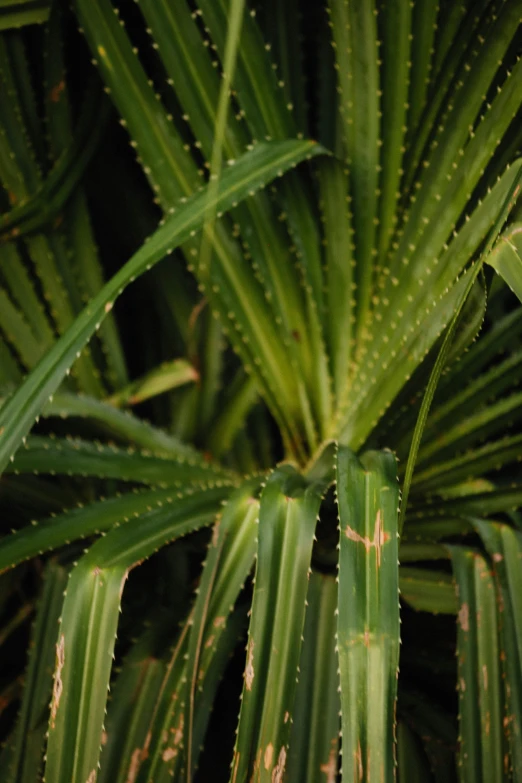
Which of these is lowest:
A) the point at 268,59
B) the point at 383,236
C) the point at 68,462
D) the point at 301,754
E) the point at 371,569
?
the point at 301,754

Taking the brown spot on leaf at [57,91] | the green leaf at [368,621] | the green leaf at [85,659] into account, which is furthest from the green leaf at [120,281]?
the brown spot on leaf at [57,91]

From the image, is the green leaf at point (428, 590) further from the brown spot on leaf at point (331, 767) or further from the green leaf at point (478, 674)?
the brown spot on leaf at point (331, 767)

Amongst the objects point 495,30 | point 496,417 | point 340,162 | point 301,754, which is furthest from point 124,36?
point 301,754

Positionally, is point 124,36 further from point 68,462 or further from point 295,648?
point 295,648

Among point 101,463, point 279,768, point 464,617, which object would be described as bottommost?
point 279,768

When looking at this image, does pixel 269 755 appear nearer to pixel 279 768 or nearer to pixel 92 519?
pixel 279 768

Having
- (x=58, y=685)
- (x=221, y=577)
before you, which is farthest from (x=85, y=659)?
(x=221, y=577)
